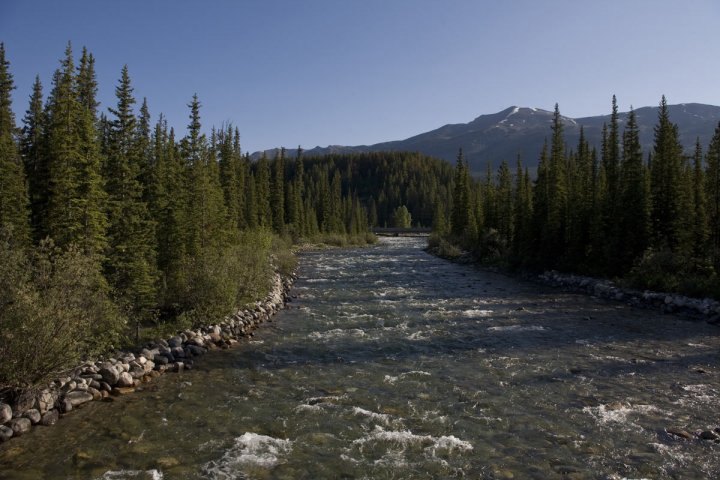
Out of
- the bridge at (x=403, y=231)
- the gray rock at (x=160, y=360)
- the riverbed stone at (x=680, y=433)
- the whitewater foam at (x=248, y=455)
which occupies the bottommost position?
the bridge at (x=403, y=231)

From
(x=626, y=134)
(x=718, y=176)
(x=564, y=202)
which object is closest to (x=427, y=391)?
(x=718, y=176)

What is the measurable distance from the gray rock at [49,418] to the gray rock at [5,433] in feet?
2.73

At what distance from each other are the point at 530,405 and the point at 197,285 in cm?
1507

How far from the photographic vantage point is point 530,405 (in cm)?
1284

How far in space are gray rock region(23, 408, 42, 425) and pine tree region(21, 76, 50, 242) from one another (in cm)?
1073

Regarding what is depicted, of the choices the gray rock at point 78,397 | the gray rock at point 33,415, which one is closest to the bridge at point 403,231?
the gray rock at point 78,397

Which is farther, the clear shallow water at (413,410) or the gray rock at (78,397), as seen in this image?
the gray rock at (78,397)

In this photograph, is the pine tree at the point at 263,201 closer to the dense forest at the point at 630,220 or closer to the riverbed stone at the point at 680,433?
the dense forest at the point at 630,220

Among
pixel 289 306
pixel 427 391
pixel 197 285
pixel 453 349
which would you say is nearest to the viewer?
pixel 427 391

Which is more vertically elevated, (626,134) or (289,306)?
(626,134)

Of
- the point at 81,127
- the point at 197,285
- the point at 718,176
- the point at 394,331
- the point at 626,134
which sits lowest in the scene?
the point at 394,331

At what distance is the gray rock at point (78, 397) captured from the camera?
12.5 m

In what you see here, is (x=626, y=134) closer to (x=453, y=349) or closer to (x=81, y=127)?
(x=453, y=349)

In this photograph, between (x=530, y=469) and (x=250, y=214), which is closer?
(x=530, y=469)
